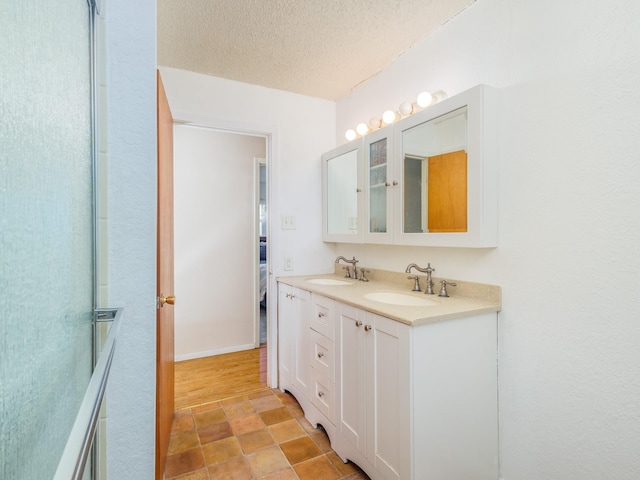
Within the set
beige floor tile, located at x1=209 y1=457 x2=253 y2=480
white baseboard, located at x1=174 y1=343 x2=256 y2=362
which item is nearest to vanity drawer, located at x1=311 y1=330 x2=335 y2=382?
beige floor tile, located at x1=209 y1=457 x2=253 y2=480

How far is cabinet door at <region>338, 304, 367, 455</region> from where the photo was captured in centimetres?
151

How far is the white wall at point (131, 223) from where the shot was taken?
89cm

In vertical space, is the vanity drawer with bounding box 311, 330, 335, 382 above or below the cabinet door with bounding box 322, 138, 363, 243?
below

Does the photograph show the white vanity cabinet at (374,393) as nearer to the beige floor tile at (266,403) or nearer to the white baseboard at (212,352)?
the beige floor tile at (266,403)

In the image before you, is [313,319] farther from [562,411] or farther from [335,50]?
[335,50]

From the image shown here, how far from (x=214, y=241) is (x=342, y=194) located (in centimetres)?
143

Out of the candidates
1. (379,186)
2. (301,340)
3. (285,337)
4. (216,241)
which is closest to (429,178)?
(379,186)

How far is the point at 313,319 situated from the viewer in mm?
1989

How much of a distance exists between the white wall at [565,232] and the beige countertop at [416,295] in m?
0.08

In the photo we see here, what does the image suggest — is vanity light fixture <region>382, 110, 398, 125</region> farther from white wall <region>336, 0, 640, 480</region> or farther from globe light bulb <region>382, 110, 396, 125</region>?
white wall <region>336, 0, 640, 480</region>

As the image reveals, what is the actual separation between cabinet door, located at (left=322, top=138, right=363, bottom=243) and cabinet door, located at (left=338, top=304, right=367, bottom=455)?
0.74 meters

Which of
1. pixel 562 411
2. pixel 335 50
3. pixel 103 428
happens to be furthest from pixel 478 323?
pixel 335 50

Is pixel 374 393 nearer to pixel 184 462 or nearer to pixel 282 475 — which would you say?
pixel 282 475

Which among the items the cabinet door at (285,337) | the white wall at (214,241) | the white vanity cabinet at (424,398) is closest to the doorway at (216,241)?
the white wall at (214,241)
